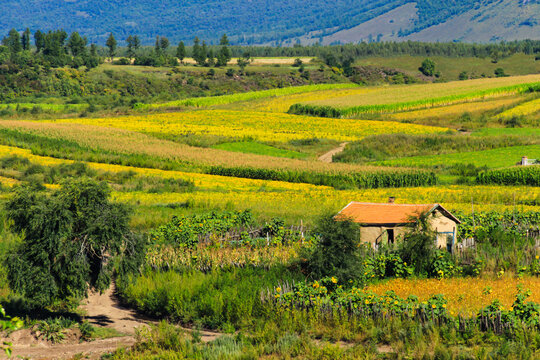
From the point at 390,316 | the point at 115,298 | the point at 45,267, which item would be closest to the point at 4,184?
the point at 115,298

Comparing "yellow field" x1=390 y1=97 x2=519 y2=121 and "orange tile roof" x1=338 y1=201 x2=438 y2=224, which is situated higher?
"yellow field" x1=390 y1=97 x2=519 y2=121

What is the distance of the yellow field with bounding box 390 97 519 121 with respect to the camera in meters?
103

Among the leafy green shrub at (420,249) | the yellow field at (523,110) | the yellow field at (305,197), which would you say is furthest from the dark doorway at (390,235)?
the yellow field at (523,110)

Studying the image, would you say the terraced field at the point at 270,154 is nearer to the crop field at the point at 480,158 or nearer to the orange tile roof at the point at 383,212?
the crop field at the point at 480,158

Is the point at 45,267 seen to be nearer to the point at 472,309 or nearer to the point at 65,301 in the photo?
the point at 65,301

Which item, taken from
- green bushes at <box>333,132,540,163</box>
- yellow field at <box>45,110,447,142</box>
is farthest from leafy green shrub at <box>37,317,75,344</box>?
yellow field at <box>45,110,447,142</box>

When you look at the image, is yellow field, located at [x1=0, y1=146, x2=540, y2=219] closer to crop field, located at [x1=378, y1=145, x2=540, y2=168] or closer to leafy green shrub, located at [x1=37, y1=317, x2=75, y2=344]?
crop field, located at [x1=378, y1=145, x2=540, y2=168]

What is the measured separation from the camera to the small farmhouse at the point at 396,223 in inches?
1126

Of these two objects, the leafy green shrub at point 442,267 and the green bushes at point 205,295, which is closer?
the green bushes at point 205,295

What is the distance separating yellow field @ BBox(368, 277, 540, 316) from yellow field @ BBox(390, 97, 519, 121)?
262 feet

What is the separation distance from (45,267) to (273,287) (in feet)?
23.3

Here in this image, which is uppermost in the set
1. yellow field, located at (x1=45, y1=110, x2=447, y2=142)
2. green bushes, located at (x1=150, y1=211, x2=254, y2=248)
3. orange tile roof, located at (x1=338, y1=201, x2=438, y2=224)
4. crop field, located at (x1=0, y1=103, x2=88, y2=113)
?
crop field, located at (x1=0, y1=103, x2=88, y2=113)

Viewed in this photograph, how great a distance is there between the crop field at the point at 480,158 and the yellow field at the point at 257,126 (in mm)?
16496

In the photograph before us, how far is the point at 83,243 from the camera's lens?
21125 millimetres
